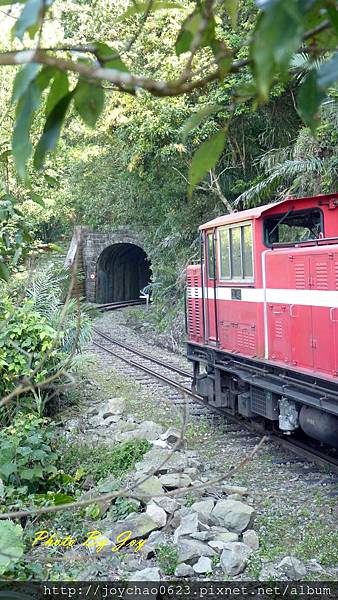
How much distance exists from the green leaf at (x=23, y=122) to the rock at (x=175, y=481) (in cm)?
560

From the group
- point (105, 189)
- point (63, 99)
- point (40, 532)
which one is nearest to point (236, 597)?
point (40, 532)

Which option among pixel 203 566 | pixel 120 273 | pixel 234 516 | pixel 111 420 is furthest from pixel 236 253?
pixel 120 273

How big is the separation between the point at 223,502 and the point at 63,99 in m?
5.09

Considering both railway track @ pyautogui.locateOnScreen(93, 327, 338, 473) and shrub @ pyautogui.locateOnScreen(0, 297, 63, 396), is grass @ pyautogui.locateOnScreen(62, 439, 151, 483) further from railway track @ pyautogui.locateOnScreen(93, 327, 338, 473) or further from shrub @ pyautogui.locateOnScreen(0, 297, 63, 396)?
shrub @ pyautogui.locateOnScreen(0, 297, 63, 396)

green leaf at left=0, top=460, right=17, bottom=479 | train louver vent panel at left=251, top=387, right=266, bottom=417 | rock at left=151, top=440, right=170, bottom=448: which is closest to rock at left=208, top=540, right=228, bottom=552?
green leaf at left=0, top=460, right=17, bottom=479

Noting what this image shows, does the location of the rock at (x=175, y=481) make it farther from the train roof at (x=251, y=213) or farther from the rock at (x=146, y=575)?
the train roof at (x=251, y=213)

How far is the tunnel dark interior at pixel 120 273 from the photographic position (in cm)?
3362

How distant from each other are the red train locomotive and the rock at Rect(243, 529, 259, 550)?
1728mm

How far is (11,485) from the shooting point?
636cm

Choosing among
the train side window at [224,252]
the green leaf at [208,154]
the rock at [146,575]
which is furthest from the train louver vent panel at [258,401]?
the green leaf at [208,154]

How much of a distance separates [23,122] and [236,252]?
776 centimetres

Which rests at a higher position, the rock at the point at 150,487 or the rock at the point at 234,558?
the rock at the point at 150,487

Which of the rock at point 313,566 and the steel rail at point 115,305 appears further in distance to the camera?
the steel rail at point 115,305

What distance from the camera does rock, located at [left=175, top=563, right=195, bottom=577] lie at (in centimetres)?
462
